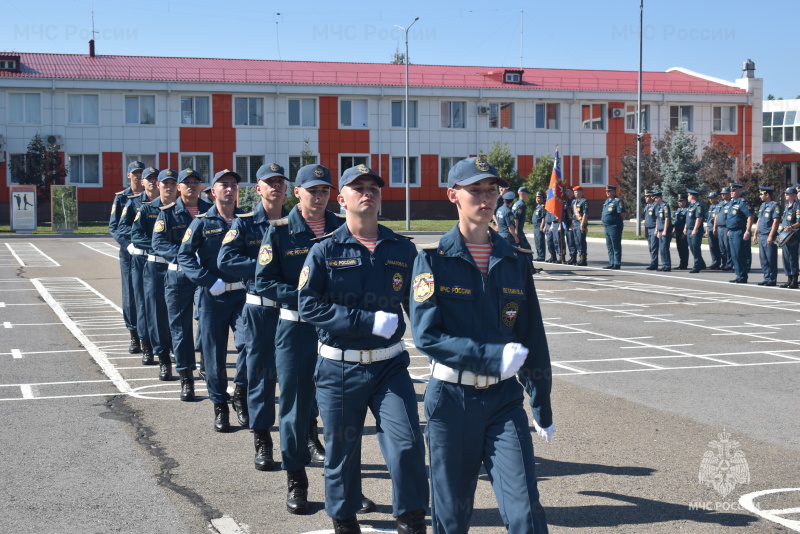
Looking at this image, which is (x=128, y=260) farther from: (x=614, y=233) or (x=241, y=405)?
(x=614, y=233)

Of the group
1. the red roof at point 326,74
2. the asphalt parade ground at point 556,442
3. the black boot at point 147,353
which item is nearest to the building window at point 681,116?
the red roof at point 326,74

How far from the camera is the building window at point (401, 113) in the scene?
58.0 meters

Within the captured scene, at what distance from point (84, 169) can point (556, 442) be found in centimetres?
5031

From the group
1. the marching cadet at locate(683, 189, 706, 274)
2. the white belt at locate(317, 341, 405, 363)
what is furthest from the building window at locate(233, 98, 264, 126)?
the white belt at locate(317, 341, 405, 363)

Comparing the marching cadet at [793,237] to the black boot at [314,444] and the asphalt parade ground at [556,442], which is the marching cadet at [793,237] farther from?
the black boot at [314,444]

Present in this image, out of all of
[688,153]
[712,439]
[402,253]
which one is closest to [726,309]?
[712,439]

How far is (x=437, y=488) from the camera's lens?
4473 mm

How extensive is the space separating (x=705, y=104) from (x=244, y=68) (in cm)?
2914

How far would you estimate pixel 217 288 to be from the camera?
27.0 feet

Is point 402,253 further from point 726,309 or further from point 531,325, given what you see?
point 726,309

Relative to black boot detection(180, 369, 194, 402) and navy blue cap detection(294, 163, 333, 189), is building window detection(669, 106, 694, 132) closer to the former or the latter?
black boot detection(180, 369, 194, 402)

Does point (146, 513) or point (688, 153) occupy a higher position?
point (688, 153)

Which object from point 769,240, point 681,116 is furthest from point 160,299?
point 681,116

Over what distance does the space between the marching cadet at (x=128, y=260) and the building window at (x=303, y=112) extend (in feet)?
140
